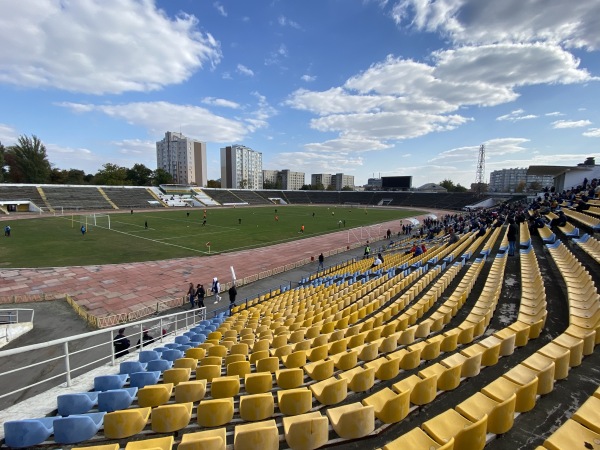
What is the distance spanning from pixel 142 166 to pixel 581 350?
127095mm

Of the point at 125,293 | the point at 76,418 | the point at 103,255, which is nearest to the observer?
the point at 76,418

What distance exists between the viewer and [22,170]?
8094cm

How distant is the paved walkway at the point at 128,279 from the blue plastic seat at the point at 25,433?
1388cm

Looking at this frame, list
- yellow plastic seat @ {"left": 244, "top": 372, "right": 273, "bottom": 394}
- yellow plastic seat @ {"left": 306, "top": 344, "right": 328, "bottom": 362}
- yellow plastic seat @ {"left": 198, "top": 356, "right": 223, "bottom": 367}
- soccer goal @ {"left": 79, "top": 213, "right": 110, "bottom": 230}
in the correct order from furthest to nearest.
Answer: soccer goal @ {"left": 79, "top": 213, "right": 110, "bottom": 230} < yellow plastic seat @ {"left": 306, "top": 344, "right": 328, "bottom": 362} < yellow plastic seat @ {"left": 198, "top": 356, "right": 223, "bottom": 367} < yellow plastic seat @ {"left": 244, "top": 372, "right": 273, "bottom": 394}

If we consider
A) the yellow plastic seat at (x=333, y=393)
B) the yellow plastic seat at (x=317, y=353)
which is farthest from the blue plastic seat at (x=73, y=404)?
the yellow plastic seat at (x=317, y=353)

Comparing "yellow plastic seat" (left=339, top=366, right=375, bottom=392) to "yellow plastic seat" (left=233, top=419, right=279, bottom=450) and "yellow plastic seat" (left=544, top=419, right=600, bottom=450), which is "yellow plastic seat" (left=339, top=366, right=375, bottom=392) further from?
"yellow plastic seat" (left=544, top=419, right=600, bottom=450)

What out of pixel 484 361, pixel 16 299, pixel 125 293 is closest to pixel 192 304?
pixel 125 293

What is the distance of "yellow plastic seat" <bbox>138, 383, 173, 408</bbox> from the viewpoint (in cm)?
463

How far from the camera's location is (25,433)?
3.66 metres

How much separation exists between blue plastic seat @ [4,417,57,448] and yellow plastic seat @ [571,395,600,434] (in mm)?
6470

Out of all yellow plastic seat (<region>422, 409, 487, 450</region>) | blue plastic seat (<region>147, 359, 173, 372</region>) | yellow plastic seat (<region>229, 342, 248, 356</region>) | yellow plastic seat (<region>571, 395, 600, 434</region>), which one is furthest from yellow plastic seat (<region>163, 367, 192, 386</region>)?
yellow plastic seat (<region>571, 395, 600, 434</region>)

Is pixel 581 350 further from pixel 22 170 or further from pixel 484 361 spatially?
pixel 22 170

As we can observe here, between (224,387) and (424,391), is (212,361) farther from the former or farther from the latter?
(424,391)

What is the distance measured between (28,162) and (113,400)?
10551cm
